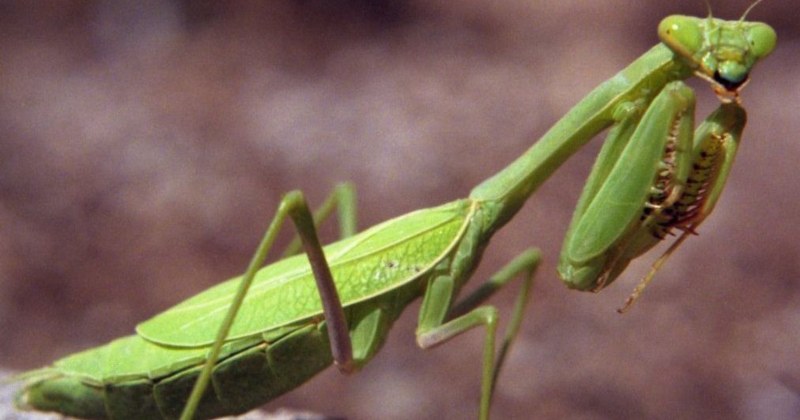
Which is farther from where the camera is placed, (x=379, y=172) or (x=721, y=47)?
(x=379, y=172)

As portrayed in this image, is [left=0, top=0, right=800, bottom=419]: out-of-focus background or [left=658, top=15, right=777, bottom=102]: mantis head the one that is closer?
[left=658, top=15, right=777, bottom=102]: mantis head

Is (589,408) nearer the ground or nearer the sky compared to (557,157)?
nearer the ground

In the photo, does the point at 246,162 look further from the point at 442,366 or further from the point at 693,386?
the point at 693,386

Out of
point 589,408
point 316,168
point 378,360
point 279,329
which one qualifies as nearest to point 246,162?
point 316,168

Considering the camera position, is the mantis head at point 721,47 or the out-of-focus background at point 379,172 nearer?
the mantis head at point 721,47
